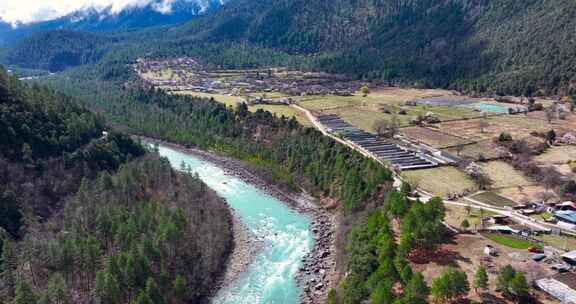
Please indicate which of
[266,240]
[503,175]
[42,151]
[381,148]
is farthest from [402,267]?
[42,151]

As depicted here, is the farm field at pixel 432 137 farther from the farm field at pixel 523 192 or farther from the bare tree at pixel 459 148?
the farm field at pixel 523 192

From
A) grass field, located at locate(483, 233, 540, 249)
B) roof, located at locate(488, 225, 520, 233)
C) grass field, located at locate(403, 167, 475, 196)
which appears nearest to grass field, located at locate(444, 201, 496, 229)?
roof, located at locate(488, 225, 520, 233)

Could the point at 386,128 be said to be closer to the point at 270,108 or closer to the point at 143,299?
the point at 270,108

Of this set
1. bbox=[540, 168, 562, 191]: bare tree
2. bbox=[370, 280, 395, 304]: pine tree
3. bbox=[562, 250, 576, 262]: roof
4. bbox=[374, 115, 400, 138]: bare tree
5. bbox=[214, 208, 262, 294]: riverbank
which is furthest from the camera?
bbox=[374, 115, 400, 138]: bare tree

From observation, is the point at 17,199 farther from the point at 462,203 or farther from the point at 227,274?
the point at 462,203

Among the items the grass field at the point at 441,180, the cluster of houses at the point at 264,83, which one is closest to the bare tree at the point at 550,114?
the grass field at the point at 441,180

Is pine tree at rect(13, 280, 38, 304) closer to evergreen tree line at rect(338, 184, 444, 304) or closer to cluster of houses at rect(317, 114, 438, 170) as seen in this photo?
evergreen tree line at rect(338, 184, 444, 304)
